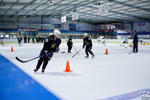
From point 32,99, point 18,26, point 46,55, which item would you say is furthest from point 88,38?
point 18,26

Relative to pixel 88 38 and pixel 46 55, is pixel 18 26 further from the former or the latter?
pixel 46 55

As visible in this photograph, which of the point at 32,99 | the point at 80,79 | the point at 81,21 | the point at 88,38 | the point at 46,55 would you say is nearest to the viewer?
the point at 32,99

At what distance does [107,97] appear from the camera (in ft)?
8.93

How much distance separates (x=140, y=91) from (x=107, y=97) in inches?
29.0

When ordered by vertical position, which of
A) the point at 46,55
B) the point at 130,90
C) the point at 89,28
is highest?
the point at 89,28

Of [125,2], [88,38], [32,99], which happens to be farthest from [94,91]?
[125,2]

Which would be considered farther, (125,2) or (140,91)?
(125,2)

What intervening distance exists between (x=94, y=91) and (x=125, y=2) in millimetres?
19887

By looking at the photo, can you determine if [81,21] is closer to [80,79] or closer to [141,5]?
[141,5]

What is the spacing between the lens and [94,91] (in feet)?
10.0

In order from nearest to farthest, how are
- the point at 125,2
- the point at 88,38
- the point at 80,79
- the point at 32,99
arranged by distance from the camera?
1. the point at 32,99
2. the point at 80,79
3. the point at 88,38
4. the point at 125,2

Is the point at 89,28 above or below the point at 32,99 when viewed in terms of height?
above

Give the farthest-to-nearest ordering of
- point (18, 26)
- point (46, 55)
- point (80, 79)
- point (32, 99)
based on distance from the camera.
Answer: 1. point (18, 26)
2. point (46, 55)
3. point (80, 79)
4. point (32, 99)

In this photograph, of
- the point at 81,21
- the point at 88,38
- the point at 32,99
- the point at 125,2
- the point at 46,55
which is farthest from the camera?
the point at 81,21
